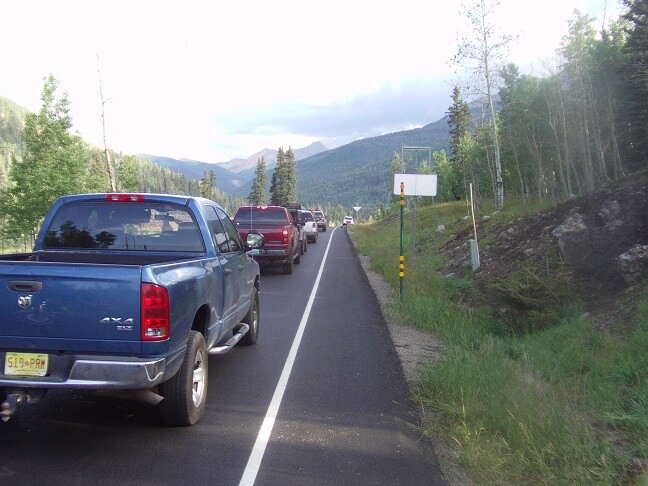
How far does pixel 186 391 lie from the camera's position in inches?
197

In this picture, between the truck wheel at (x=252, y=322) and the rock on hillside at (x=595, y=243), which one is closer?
the truck wheel at (x=252, y=322)

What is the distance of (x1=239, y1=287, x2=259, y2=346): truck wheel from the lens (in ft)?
27.4

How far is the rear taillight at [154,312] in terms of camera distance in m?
4.32

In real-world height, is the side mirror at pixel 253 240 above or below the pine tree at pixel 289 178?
below

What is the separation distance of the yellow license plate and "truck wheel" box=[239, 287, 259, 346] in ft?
13.1

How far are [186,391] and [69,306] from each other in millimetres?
1264

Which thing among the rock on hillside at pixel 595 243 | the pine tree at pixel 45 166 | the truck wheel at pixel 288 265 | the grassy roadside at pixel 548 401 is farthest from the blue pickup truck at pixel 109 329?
the pine tree at pixel 45 166

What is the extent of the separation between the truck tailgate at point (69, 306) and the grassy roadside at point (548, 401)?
2.83 meters

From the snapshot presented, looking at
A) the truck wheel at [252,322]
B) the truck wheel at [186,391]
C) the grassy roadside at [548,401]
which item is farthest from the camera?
the truck wheel at [252,322]

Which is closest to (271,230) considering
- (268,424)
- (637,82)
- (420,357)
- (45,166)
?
(420,357)

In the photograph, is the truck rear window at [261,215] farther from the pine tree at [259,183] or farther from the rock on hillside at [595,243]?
the pine tree at [259,183]

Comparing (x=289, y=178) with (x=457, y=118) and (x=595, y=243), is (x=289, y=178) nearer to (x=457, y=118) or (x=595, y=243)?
(x=457, y=118)

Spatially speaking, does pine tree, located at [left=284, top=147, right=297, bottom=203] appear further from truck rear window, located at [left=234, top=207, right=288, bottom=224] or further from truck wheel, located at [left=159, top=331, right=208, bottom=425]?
truck wheel, located at [left=159, top=331, right=208, bottom=425]

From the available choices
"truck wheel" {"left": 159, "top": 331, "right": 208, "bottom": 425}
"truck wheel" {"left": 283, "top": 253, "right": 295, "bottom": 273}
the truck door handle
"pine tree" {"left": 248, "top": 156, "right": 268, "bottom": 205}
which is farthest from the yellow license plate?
"pine tree" {"left": 248, "top": 156, "right": 268, "bottom": 205}
